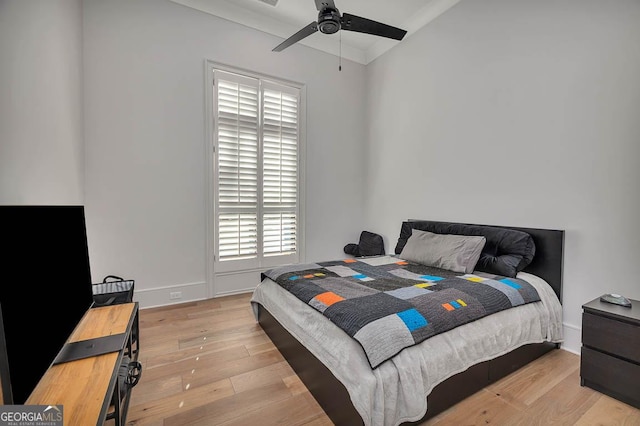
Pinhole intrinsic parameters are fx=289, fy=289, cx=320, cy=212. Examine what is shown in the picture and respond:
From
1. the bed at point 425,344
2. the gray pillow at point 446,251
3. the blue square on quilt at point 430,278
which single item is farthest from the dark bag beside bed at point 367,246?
the blue square on quilt at point 430,278

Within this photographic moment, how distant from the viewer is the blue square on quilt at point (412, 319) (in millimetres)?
1464

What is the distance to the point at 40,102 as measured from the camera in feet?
5.80

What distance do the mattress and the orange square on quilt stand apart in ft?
0.27

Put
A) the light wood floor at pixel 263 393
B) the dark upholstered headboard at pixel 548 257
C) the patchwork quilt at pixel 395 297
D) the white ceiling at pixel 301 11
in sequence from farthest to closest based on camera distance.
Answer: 1. the white ceiling at pixel 301 11
2. the dark upholstered headboard at pixel 548 257
3. the light wood floor at pixel 263 393
4. the patchwork quilt at pixel 395 297

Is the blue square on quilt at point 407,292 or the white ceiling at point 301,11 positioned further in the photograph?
the white ceiling at point 301,11

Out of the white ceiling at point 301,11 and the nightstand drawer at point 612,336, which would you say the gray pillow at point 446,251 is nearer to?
the nightstand drawer at point 612,336

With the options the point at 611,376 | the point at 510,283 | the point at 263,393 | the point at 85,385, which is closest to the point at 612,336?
the point at 611,376

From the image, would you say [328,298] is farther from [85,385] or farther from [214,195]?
[214,195]

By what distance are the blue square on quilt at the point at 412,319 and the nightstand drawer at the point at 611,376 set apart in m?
1.18

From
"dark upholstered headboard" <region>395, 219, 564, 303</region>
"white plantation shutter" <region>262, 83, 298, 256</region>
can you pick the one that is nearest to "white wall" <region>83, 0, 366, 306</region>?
"white plantation shutter" <region>262, 83, 298, 256</region>

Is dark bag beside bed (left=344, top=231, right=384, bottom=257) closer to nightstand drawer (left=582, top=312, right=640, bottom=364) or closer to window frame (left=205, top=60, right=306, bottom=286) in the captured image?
window frame (left=205, top=60, right=306, bottom=286)

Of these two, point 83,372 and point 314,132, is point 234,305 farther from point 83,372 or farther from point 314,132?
point 314,132

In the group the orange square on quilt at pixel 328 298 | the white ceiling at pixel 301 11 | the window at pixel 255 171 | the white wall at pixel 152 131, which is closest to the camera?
the orange square on quilt at pixel 328 298

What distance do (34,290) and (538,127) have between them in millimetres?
3255
